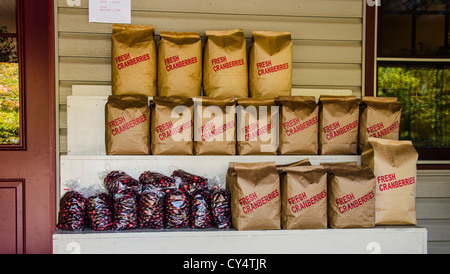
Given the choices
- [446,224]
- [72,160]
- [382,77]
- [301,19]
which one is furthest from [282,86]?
[446,224]

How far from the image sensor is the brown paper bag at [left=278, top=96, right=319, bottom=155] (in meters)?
2.01

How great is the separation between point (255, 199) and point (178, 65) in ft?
2.88

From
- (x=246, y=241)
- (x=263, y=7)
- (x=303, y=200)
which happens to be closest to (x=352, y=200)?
(x=303, y=200)

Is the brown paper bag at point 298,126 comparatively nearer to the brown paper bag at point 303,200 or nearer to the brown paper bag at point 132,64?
the brown paper bag at point 303,200

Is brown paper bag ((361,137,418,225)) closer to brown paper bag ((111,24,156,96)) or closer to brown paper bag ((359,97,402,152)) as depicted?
brown paper bag ((359,97,402,152))

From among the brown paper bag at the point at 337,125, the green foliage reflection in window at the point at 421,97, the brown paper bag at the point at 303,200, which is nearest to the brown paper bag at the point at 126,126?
the brown paper bag at the point at 303,200

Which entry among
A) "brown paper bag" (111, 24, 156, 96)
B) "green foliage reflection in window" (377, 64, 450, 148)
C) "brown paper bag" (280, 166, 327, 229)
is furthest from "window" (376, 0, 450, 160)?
"brown paper bag" (111, 24, 156, 96)

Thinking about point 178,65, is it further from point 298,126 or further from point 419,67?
point 419,67

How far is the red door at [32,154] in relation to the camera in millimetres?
2369

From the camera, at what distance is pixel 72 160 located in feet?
6.39

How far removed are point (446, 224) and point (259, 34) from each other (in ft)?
6.09

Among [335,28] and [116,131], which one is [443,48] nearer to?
[335,28]

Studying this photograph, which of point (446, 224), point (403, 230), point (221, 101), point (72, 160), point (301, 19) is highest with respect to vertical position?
point (301, 19)

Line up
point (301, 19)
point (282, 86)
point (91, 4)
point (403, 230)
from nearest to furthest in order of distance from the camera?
point (403, 230) < point (282, 86) < point (91, 4) < point (301, 19)
